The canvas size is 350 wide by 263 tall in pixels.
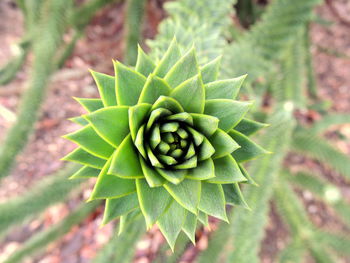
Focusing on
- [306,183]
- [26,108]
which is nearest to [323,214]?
[306,183]

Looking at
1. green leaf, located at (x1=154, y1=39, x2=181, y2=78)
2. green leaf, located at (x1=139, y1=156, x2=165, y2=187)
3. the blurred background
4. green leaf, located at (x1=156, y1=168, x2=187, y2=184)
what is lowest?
the blurred background

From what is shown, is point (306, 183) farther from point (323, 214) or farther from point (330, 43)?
point (330, 43)

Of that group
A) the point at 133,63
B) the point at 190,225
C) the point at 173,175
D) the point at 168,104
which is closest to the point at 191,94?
the point at 168,104

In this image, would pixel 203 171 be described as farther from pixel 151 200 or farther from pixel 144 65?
pixel 144 65

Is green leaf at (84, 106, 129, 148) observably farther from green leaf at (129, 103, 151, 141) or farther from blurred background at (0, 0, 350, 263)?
blurred background at (0, 0, 350, 263)

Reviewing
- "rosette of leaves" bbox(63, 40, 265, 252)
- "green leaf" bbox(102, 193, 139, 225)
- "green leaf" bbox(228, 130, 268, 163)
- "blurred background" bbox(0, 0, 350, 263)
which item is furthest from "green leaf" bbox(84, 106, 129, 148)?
"blurred background" bbox(0, 0, 350, 263)

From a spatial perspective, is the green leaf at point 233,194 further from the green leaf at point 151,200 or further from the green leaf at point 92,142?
the green leaf at point 92,142

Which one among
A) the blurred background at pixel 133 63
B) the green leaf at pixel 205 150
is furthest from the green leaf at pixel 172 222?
the blurred background at pixel 133 63
